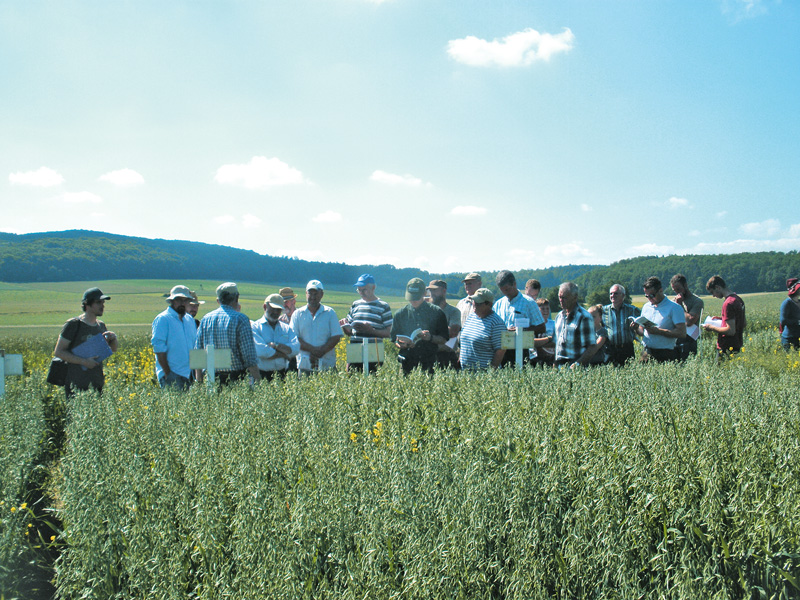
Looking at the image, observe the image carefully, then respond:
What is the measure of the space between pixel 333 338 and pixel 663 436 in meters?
5.13

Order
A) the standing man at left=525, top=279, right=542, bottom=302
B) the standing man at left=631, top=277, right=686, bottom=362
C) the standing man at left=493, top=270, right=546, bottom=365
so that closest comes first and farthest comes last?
the standing man at left=493, top=270, right=546, bottom=365
the standing man at left=631, top=277, right=686, bottom=362
the standing man at left=525, top=279, right=542, bottom=302

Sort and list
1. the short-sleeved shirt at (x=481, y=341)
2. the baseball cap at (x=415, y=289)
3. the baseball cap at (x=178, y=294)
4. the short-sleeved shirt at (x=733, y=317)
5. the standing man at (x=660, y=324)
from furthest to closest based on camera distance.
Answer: the short-sleeved shirt at (x=733, y=317) → the standing man at (x=660, y=324) → the baseball cap at (x=415, y=289) → the short-sleeved shirt at (x=481, y=341) → the baseball cap at (x=178, y=294)

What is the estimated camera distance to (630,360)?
7.10 metres

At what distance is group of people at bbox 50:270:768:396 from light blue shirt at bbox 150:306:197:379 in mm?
12

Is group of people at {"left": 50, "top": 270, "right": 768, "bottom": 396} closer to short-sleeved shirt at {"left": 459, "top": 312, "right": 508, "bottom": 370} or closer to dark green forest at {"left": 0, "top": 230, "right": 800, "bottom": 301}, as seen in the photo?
short-sleeved shirt at {"left": 459, "top": 312, "right": 508, "bottom": 370}

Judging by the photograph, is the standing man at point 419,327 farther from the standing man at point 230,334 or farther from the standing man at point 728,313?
the standing man at point 728,313

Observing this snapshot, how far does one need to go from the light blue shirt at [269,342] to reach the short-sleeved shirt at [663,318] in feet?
15.8

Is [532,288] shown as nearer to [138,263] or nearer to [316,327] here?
A: [316,327]

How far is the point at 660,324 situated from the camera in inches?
297

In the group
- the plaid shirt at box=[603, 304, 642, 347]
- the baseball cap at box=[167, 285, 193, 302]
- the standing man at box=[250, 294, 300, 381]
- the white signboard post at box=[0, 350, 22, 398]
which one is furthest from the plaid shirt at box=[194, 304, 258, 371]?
the plaid shirt at box=[603, 304, 642, 347]

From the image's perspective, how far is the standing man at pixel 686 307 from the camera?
837cm

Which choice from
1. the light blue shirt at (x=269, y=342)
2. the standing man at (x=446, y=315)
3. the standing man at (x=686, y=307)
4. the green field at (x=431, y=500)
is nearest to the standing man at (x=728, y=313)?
the standing man at (x=686, y=307)

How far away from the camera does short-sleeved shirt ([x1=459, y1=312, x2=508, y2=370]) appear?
669 cm

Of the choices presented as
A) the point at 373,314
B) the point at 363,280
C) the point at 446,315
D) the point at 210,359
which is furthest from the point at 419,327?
the point at 210,359
